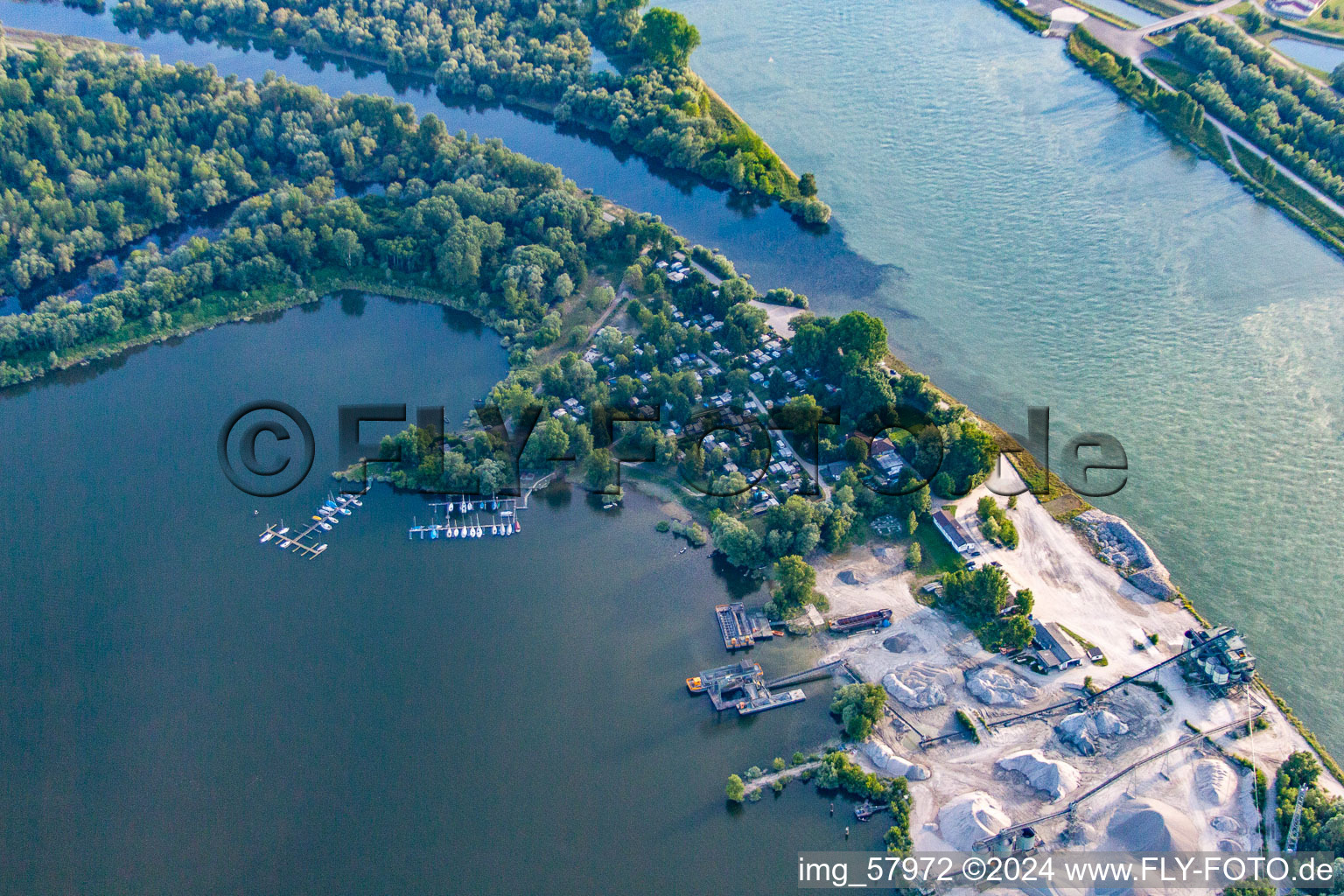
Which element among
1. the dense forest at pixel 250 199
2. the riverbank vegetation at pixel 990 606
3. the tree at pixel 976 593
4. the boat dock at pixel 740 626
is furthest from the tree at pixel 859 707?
the dense forest at pixel 250 199

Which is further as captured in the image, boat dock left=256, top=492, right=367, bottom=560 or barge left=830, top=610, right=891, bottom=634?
boat dock left=256, top=492, right=367, bottom=560

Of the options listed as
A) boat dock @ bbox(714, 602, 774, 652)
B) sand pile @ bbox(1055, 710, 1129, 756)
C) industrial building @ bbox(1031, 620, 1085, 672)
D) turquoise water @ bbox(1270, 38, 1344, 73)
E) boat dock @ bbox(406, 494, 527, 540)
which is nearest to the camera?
sand pile @ bbox(1055, 710, 1129, 756)

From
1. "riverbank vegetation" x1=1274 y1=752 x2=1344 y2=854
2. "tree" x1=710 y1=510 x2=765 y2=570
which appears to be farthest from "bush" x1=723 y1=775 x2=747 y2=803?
"riverbank vegetation" x1=1274 y1=752 x2=1344 y2=854

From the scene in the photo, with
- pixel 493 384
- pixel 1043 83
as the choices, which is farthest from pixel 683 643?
pixel 1043 83

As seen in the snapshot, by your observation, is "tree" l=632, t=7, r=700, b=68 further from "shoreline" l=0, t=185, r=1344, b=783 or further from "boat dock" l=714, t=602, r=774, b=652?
"boat dock" l=714, t=602, r=774, b=652

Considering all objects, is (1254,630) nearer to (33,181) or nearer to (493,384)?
(493,384)

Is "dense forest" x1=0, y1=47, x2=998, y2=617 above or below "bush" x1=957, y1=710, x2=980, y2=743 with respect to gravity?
above

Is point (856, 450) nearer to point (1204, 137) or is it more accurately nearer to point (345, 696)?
point (345, 696)

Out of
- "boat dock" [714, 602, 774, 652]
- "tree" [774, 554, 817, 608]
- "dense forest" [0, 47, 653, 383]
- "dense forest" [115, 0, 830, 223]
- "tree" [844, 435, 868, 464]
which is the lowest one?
"boat dock" [714, 602, 774, 652]
